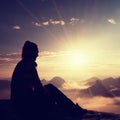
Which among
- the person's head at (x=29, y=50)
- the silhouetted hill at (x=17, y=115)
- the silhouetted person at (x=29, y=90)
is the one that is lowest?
the silhouetted hill at (x=17, y=115)

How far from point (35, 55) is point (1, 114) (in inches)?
137

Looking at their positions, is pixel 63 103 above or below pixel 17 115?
above

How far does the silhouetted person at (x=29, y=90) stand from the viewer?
1339cm

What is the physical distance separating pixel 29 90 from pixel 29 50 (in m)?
1.84

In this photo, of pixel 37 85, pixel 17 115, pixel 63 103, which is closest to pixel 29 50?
pixel 37 85

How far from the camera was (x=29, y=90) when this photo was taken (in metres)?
13.5

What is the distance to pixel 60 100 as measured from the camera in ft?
50.1

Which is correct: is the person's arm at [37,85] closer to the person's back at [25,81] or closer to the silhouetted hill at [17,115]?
the person's back at [25,81]

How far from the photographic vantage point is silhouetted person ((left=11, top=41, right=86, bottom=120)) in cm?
1339

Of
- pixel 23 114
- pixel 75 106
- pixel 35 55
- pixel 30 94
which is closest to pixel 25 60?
pixel 35 55

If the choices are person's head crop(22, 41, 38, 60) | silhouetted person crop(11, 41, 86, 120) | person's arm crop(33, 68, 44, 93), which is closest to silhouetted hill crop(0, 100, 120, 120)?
silhouetted person crop(11, 41, 86, 120)

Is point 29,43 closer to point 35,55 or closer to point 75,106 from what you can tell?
point 35,55

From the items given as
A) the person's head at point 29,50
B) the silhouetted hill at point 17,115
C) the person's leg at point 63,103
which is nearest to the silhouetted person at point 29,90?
the person's head at point 29,50

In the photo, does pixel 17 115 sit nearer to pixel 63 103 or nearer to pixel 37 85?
pixel 37 85
